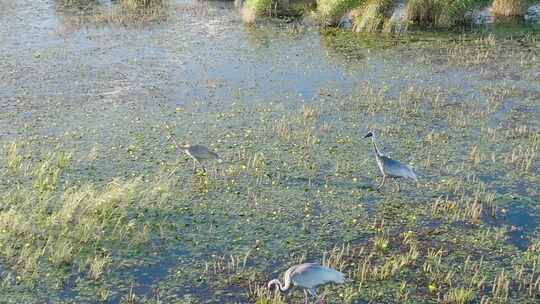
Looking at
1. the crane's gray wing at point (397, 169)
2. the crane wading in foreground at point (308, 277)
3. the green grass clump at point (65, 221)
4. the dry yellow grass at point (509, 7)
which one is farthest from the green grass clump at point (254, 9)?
the crane wading in foreground at point (308, 277)

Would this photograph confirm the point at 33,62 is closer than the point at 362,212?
No

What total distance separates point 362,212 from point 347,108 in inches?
251

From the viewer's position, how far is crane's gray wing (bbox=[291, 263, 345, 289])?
31.9 feet

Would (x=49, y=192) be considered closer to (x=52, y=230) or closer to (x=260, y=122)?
(x=52, y=230)

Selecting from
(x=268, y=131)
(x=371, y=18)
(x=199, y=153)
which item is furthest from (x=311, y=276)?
(x=371, y=18)

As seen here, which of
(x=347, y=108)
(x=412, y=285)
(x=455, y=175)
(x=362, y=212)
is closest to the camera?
(x=412, y=285)

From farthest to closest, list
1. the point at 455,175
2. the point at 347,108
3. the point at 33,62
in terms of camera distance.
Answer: the point at 33,62
the point at 347,108
the point at 455,175

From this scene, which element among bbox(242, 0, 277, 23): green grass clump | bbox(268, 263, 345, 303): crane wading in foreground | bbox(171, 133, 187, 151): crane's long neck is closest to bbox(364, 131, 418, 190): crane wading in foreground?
bbox(268, 263, 345, 303): crane wading in foreground

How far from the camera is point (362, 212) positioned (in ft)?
42.9

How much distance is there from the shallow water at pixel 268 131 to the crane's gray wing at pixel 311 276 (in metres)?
0.75

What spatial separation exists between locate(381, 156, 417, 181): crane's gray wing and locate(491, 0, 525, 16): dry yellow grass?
62.5 feet

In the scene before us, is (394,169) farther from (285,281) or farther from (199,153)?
(285,281)

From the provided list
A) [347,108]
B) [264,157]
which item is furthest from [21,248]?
[347,108]

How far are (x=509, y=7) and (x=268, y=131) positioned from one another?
17596 mm
